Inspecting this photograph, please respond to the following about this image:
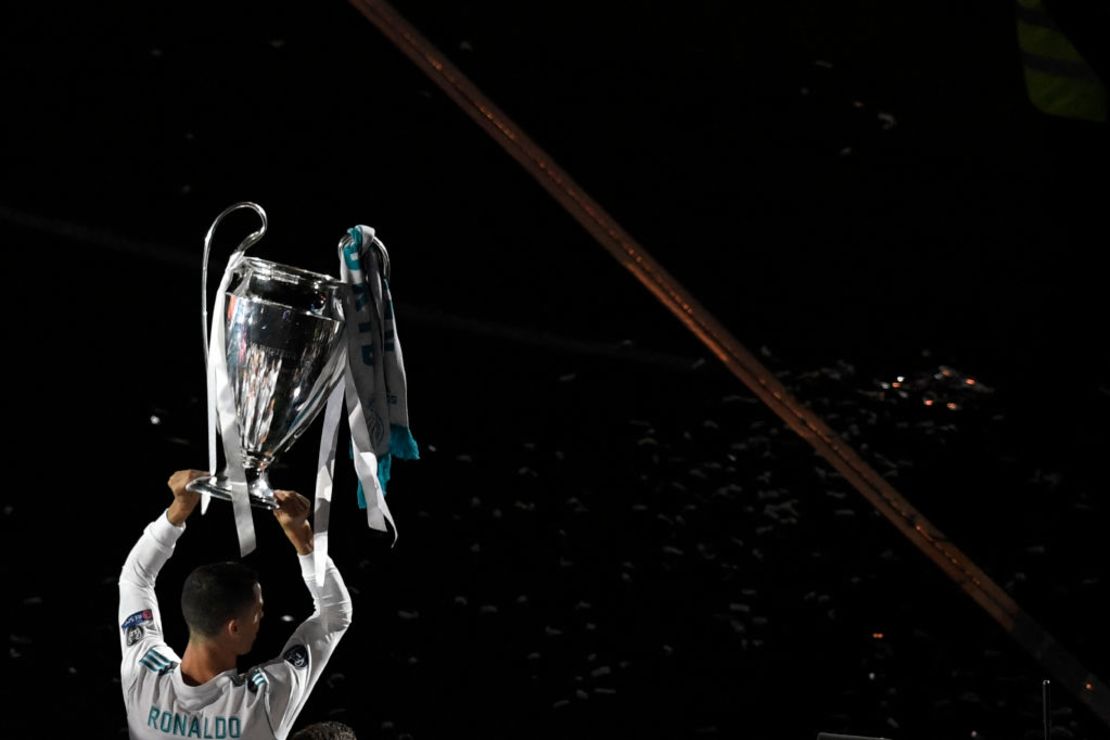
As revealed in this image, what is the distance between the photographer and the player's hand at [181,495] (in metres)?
2.11

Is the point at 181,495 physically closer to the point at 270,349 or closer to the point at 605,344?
the point at 270,349

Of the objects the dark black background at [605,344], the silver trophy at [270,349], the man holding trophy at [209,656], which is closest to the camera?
the silver trophy at [270,349]

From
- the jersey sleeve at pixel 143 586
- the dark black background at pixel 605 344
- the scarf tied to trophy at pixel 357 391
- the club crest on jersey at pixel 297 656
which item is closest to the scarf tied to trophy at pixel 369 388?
the scarf tied to trophy at pixel 357 391

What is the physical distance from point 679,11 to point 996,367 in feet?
4.06

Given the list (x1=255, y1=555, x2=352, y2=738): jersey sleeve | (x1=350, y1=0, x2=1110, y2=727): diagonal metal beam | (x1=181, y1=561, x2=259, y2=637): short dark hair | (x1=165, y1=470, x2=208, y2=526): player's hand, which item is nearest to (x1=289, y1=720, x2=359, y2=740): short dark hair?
(x1=255, y1=555, x2=352, y2=738): jersey sleeve

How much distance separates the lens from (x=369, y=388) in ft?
7.04

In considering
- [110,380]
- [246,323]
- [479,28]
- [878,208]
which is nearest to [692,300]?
[878,208]

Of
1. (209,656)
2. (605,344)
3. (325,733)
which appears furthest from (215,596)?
(605,344)

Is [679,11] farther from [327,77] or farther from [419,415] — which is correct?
[419,415]

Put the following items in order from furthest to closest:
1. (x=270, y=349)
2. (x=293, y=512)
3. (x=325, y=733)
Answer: (x=325, y=733), (x=293, y=512), (x=270, y=349)

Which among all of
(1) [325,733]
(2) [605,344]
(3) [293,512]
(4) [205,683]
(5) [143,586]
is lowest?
(1) [325,733]

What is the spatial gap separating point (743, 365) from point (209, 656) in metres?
1.94

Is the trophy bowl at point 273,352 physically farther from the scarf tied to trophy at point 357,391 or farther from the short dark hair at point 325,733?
the short dark hair at point 325,733

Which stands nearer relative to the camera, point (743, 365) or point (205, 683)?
point (205, 683)
